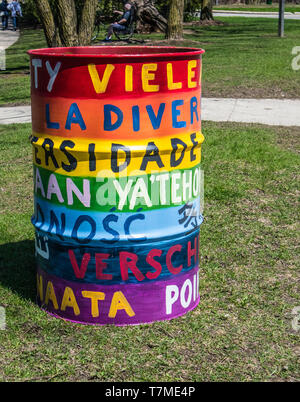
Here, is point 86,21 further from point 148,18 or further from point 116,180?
point 148,18

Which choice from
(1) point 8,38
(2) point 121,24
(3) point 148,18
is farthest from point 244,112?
(1) point 8,38

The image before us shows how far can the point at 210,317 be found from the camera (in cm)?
398

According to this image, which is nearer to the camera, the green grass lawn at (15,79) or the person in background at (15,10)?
the green grass lawn at (15,79)

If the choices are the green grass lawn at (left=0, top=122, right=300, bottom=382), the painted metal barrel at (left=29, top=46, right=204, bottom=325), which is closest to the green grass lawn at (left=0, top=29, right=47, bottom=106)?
the green grass lawn at (left=0, top=122, right=300, bottom=382)

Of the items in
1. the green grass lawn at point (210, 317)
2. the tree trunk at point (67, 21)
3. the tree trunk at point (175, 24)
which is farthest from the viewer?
the tree trunk at point (175, 24)

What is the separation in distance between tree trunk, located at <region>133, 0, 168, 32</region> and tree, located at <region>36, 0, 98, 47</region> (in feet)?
37.6

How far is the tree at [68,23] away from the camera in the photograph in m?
12.7

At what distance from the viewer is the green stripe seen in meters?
3.55

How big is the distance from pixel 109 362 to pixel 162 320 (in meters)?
0.53

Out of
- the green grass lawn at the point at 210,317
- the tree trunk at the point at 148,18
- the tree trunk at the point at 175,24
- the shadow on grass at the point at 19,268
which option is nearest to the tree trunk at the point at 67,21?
the tree trunk at the point at 175,24

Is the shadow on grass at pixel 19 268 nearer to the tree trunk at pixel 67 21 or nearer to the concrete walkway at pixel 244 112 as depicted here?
the concrete walkway at pixel 244 112

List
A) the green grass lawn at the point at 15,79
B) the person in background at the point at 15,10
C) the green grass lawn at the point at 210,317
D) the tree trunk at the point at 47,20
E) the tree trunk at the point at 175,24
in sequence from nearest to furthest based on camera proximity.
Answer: the green grass lawn at the point at 210,317 < the green grass lawn at the point at 15,79 < the tree trunk at the point at 47,20 < the tree trunk at the point at 175,24 < the person in background at the point at 15,10

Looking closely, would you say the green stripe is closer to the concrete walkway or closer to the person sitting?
the concrete walkway
